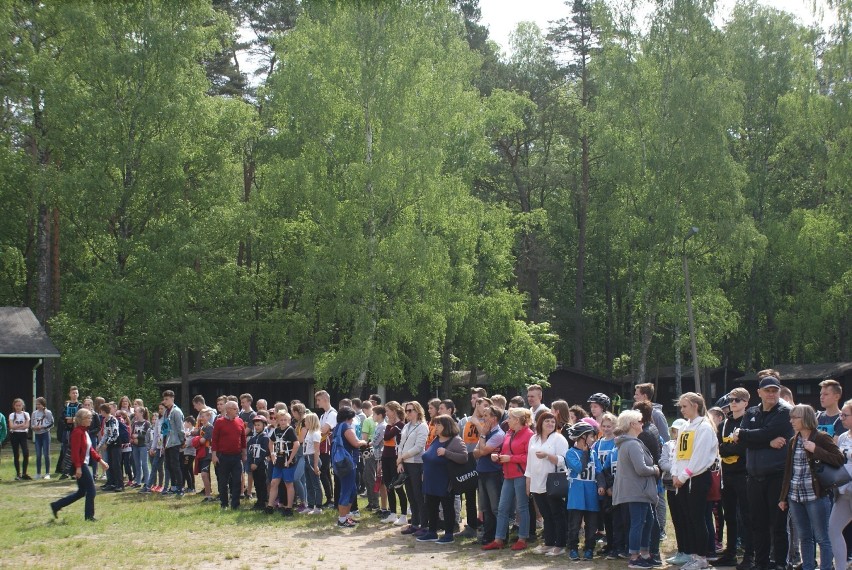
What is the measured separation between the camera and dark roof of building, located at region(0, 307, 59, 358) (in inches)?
1059

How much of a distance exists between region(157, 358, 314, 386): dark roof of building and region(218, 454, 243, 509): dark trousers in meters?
18.4

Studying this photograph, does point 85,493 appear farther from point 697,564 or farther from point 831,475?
point 831,475

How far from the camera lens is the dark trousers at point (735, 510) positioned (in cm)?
942

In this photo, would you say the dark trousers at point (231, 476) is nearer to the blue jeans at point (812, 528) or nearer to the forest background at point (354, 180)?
the blue jeans at point (812, 528)

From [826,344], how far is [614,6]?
22.4 m

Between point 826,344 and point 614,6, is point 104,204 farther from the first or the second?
point 826,344

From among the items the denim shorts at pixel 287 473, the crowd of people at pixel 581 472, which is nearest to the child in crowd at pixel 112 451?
the crowd of people at pixel 581 472

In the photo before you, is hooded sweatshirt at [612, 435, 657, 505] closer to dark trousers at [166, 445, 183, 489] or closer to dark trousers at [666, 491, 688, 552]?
dark trousers at [666, 491, 688, 552]

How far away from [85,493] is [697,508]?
847 cm

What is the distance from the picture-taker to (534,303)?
48.5 metres

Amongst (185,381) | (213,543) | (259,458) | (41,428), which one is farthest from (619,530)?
(185,381)

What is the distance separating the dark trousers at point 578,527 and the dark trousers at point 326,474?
5395 mm

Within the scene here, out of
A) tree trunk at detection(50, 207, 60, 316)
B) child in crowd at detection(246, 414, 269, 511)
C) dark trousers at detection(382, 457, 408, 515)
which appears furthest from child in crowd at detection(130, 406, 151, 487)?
tree trunk at detection(50, 207, 60, 316)

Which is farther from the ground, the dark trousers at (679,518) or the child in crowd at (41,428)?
the child in crowd at (41,428)
